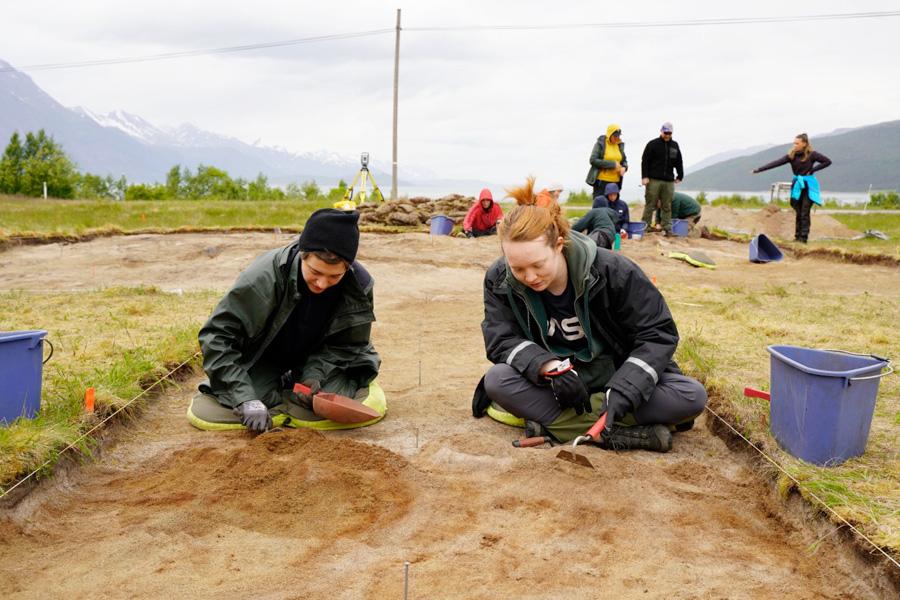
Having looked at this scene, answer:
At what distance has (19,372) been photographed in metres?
3.29

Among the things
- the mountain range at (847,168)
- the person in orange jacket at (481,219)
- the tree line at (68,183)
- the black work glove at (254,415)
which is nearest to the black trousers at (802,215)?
the person in orange jacket at (481,219)

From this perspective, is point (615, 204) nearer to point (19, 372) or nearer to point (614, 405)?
point (614, 405)

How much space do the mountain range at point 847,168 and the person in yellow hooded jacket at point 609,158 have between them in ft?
271

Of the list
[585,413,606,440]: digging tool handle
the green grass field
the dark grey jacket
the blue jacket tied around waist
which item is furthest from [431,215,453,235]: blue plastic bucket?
[585,413,606,440]: digging tool handle

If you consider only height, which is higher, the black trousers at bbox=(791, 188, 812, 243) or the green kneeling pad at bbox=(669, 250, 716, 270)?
the black trousers at bbox=(791, 188, 812, 243)

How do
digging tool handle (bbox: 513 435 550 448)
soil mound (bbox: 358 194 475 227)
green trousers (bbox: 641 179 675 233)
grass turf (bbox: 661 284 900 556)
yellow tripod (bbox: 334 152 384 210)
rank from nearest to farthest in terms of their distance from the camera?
grass turf (bbox: 661 284 900 556) < digging tool handle (bbox: 513 435 550 448) < green trousers (bbox: 641 179 675 233) < soil mound (bbox: 358 194 475 227) < yellow tripod (bbox: 334 152 384 210)

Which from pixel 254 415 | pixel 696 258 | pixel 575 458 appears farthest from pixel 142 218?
pixel 575 458

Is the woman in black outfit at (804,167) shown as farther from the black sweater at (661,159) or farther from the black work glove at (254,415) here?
the black work glove at (254,415)

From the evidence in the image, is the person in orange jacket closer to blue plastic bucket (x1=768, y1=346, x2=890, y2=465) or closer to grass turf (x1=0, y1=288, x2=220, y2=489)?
grass turf (x1=0, y1=288, x2=220, y2=489)

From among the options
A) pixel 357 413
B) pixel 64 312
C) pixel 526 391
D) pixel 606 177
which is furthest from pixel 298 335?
pixel 606 177

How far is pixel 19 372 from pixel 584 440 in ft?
7.92

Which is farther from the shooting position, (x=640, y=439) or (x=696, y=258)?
(x=696, y=258)

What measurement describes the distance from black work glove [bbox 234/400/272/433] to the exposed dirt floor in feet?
0.29

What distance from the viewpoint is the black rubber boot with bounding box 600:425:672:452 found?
3.49 metres
